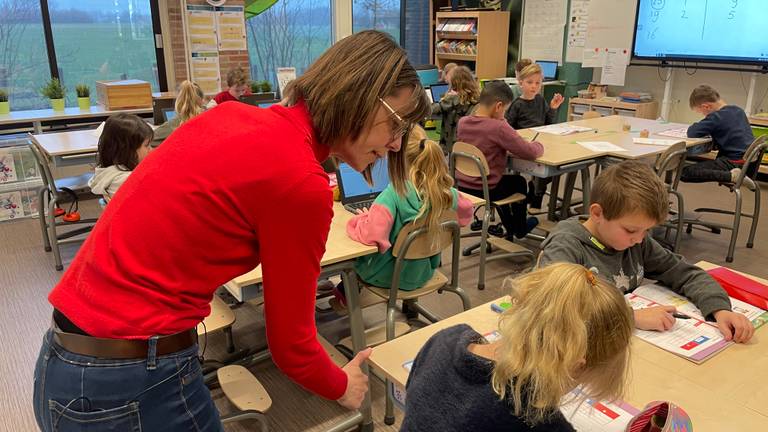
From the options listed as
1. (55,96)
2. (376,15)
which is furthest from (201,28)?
(376,15)

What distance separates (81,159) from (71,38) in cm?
293

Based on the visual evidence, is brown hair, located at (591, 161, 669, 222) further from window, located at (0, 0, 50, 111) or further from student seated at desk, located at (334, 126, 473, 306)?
window, located at (0, 0, 50, 111)

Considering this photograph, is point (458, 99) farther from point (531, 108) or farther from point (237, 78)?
point (237, 78)

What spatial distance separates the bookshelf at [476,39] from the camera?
290 inches

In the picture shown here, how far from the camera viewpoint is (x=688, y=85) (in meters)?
6.24

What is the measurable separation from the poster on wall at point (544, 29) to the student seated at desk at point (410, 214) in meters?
5.45

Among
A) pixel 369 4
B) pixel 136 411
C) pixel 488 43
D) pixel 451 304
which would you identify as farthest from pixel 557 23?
pixel 136 411

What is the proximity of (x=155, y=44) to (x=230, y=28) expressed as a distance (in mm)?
827

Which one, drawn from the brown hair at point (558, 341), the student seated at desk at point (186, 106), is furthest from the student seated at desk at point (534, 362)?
the student seated at desk at point (186, 106)

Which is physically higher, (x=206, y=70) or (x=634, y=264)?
(x=206, y=70)

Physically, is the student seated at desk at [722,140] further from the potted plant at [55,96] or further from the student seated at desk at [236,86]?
the potted plant at [55,96]

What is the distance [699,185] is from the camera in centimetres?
553

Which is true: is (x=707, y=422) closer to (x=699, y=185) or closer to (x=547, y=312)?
(x=547, y=312)

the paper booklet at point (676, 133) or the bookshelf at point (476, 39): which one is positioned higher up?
the bookshelf at point (476, 39)
